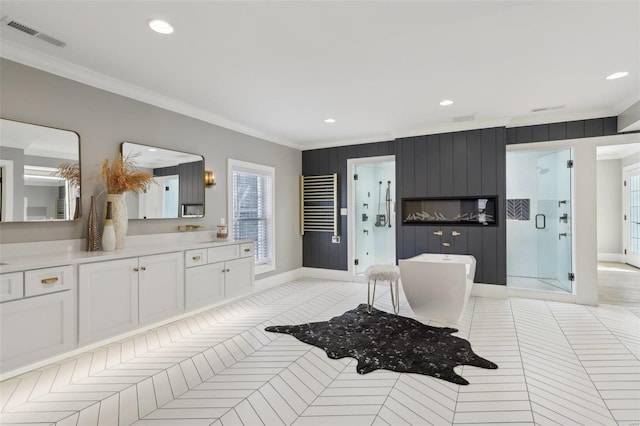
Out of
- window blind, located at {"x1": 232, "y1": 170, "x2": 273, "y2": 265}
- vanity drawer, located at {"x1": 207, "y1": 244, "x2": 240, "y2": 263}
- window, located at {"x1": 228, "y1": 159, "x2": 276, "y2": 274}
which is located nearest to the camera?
vanity drawer, located at {"x1": 207, "y1": 244, "x2": 240, "y2": 263}

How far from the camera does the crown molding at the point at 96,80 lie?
2.65 metres

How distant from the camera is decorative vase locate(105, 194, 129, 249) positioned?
3209 mm

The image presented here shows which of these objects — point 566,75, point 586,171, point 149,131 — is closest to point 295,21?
point 149,131

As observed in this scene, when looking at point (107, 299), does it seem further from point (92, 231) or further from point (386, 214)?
point (386, 214)

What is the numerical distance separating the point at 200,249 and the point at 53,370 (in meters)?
1.55

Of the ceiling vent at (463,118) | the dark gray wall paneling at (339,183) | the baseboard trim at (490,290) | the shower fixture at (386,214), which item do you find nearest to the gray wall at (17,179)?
the dark gray wall paneling at (339,183)

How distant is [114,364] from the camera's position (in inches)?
110

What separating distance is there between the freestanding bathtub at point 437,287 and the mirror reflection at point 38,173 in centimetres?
352

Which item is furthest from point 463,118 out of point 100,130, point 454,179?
A: point 100,130

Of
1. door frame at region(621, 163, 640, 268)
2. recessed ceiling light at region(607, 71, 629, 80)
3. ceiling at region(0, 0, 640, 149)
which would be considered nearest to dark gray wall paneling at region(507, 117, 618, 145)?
ceiling at region(0, 0, 640, 149)

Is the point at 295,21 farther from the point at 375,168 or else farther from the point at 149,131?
the point at 375,168

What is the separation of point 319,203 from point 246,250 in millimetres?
2427

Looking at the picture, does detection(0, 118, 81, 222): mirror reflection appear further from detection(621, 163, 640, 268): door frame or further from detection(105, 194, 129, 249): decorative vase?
detection(621, 163, 640, 268): door frame

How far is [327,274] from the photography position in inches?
249
